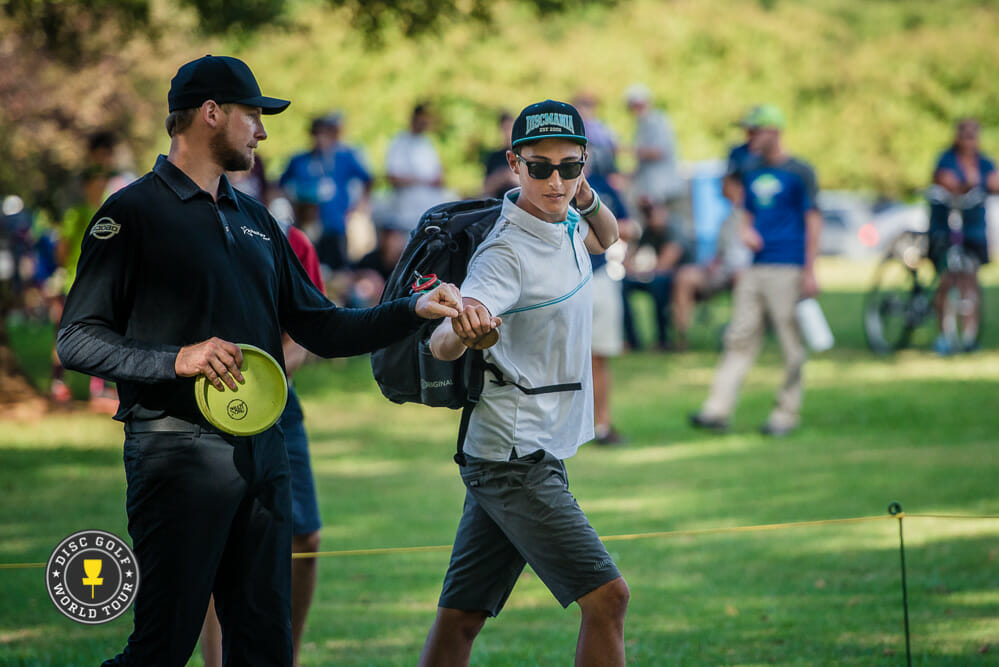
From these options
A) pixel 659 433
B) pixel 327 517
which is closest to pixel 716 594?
pixel 327 517

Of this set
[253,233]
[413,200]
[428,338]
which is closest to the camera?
[253,233]

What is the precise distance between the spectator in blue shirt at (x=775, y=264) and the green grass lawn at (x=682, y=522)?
1.58 ft

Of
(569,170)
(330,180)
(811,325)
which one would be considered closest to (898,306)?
(811,325)

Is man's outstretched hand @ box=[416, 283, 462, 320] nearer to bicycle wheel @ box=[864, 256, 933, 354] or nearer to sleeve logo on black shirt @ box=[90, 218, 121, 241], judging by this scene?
sleeve logo on black shirt @ box=[90, 218, 121, 241]

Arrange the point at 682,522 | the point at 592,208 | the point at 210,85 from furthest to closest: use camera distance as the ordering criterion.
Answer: the point at 682,522
the point at 592,208
the point at 210,85

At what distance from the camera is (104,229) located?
11.9ft

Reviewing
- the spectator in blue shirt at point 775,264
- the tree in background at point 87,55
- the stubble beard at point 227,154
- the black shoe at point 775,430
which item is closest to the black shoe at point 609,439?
the spectator in blue shirt at point 775,264

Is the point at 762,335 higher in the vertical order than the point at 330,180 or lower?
lower

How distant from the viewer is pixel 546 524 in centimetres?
416

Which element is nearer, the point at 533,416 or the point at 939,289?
the point at 533,416

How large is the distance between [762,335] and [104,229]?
28.2 feet

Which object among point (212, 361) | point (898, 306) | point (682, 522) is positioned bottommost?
point (682, 522)

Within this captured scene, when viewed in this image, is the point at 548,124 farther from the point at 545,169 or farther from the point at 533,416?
the point at 533,416

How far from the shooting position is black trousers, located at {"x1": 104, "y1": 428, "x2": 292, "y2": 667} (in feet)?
12.0
